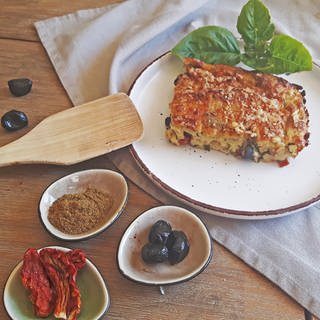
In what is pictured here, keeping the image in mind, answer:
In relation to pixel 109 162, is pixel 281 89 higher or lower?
higher

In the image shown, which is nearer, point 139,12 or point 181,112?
point 181,112

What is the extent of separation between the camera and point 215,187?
130 centimetres

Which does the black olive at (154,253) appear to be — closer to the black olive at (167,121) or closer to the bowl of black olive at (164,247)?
the bowl of black olive at (164,247)

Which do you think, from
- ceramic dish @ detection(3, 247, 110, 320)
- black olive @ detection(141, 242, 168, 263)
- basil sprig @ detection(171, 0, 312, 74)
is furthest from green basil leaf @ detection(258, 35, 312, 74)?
ceramic dish @ detection(3, 247, 110, 320)

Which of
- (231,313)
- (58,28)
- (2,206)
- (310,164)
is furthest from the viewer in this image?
(58,28)

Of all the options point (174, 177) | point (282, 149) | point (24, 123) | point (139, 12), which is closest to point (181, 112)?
point (174, 177)

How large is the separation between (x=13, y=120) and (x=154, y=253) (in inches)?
22.8

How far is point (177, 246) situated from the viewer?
3.66ft

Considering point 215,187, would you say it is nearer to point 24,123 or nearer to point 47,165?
point 47,165

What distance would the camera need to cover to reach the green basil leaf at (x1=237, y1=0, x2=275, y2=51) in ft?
4.89

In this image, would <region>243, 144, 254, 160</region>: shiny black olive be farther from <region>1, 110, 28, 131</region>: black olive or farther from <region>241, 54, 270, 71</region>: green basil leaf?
<region>1, 110, 28, 131</region>: black olive

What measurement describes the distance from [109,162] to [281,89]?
1.68ft

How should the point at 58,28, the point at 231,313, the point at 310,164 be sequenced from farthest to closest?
the point at 58,28 → the point at 310,164 → the point at 231,313

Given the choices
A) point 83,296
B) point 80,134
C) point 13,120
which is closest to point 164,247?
point 83,296
